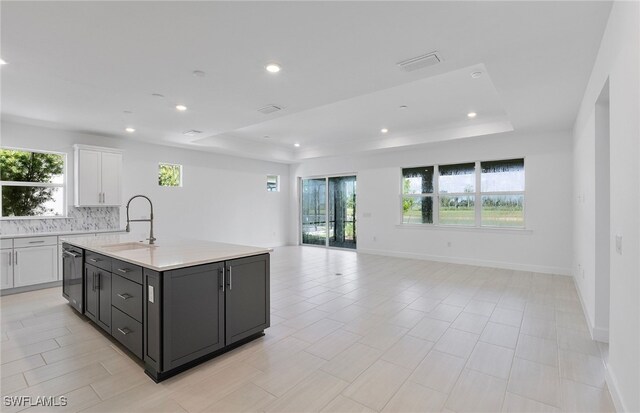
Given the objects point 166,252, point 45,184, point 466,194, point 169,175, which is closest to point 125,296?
point 166,252

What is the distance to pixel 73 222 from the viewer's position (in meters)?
5.59

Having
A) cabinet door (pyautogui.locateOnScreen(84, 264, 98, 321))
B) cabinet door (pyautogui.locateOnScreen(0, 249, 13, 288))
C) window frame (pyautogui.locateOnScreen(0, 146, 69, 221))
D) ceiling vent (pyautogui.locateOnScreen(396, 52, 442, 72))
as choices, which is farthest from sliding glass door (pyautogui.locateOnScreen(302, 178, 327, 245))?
cabinet door (pyautogui.locateOnScreen(0, 249, 13, 288))

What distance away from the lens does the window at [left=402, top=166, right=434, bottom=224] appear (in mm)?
7367

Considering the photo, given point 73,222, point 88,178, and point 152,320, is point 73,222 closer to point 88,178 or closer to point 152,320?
point 88,178

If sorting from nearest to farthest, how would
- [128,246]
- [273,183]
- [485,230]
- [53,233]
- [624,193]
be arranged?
[624,193], [128,246], [53,233], [485,230], [273,183]

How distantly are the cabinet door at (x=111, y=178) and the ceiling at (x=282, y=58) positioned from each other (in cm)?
73

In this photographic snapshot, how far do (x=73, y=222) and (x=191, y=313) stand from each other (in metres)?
4.64

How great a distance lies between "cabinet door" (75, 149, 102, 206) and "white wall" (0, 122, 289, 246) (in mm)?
317

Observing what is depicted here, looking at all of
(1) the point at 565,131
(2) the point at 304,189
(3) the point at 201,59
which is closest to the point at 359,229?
(2) the point at 304,189

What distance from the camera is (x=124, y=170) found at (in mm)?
6238

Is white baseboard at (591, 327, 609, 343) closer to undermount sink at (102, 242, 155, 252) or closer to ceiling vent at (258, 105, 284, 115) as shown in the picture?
ceiling vent at (258, 105, 284, 115)

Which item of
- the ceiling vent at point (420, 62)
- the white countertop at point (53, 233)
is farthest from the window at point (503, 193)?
the white countertop at point (53, 233)

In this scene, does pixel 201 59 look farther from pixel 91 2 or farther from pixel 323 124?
pixel 323 124

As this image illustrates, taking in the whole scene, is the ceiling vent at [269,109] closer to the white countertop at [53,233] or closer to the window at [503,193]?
the white countertop at [53,233]
